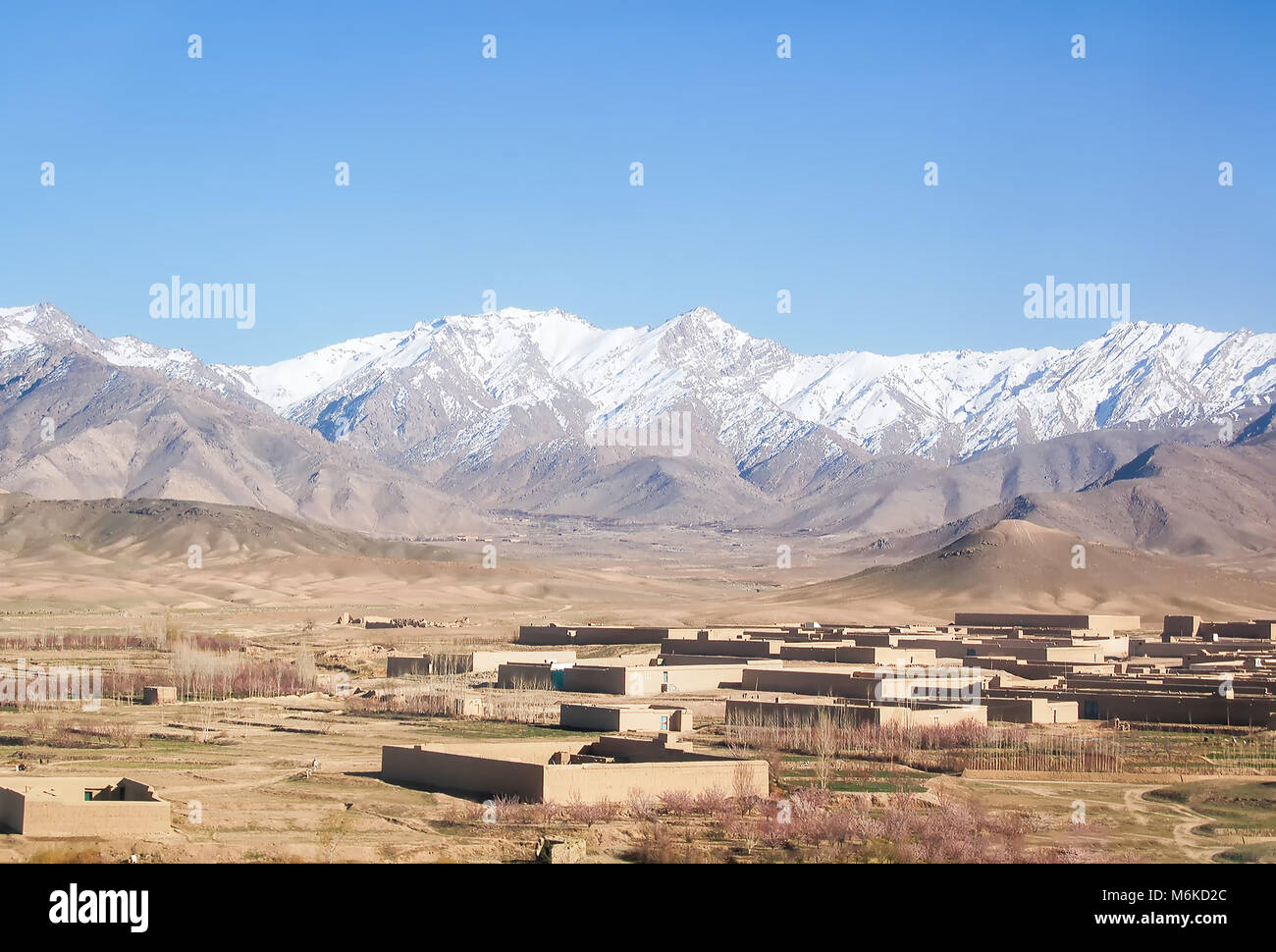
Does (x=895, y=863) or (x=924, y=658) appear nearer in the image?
(x=895, y=863)

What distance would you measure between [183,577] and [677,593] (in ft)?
155

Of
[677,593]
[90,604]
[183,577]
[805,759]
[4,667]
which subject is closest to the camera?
[805,759]

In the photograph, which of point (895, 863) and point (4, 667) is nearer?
point (895, 863)

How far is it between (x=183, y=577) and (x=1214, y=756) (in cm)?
11980
